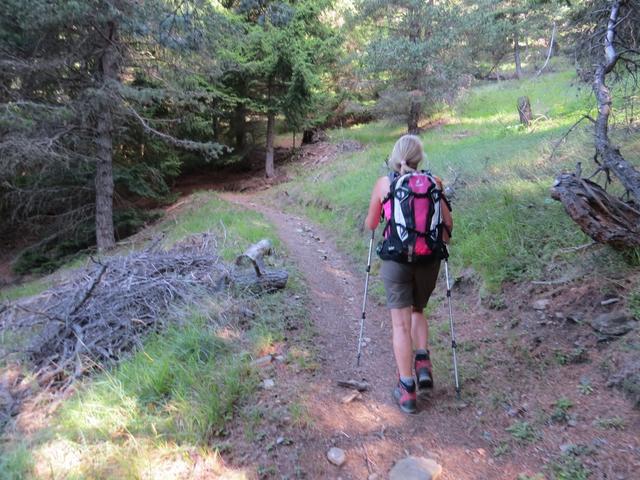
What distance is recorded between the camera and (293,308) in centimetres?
563

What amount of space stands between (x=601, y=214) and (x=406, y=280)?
80.5 inches

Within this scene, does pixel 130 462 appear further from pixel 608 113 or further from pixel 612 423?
pixel 608 113

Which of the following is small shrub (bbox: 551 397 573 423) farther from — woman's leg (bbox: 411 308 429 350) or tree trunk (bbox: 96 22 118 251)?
tree trunk (bbox: 96 22 118 251)

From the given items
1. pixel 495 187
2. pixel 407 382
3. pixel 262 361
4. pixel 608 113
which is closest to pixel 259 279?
pixel 262 361

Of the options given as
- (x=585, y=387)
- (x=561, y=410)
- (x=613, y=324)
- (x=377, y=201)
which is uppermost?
(x=377, y=201)

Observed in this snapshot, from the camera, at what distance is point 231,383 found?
3730mm

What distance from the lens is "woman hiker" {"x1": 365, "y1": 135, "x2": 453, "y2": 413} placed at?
3699mm

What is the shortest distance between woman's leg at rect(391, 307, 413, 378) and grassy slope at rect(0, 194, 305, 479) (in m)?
1.32

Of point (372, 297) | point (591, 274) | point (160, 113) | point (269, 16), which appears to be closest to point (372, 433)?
point (591, 274)

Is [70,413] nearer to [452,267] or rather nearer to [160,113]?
[452,267]

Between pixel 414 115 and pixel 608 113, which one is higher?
pixel 414 115

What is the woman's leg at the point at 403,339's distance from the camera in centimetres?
375

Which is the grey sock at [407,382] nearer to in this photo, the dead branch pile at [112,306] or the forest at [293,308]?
the forest at [293,308]

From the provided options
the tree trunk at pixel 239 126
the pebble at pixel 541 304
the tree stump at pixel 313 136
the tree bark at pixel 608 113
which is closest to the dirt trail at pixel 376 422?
the pebble at pixel 541 304
